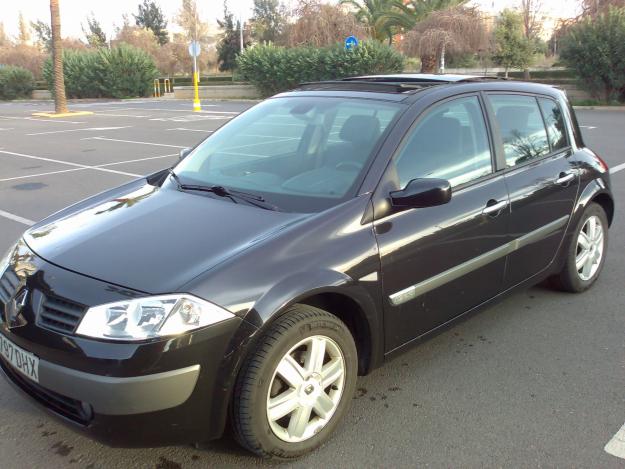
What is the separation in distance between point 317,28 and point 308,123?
118ft

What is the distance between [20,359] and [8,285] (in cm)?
38

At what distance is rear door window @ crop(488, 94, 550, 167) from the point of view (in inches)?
148

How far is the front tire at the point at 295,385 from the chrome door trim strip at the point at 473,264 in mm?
411

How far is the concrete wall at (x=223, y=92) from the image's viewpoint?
37.0 meters

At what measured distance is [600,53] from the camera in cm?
2341

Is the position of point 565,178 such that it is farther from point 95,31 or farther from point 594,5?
point 95,31

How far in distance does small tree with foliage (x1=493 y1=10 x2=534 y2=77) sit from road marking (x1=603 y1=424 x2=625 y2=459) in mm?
32728

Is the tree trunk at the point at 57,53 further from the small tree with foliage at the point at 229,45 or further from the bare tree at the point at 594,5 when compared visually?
the small tree with foliage at the point at 229,45

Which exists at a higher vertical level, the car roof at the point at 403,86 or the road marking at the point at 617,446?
the car roof at the point at 403,86

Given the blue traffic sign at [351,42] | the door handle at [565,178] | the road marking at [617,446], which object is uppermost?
the blue traffic sign at [351,42]

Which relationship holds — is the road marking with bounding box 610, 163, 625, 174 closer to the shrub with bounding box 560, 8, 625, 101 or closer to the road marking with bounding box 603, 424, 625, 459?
the road marking with bounding box 603, 424, 625, 459

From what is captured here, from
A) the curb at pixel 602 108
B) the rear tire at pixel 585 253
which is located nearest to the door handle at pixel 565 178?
the rear tire at pixel 585 253

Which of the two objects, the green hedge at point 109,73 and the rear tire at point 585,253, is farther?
the green hedge at point 109,73

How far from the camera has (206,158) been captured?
3.74 m
